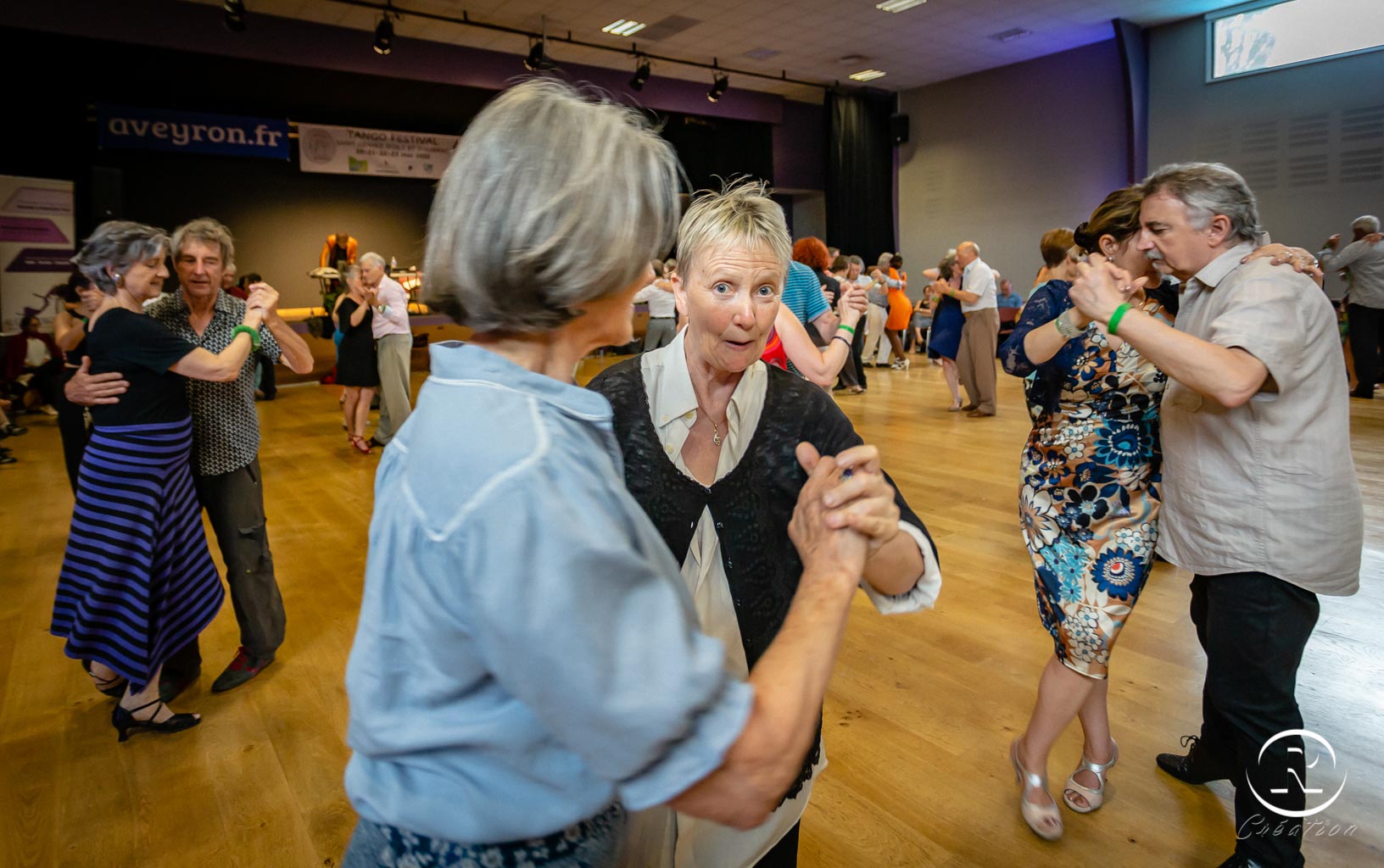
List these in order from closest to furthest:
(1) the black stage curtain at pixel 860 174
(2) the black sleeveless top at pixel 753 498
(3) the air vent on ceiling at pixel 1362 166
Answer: (2) the black sleeveless top at pixel 753 498 → (3) the air vent on ceiling at pixel 1362 166 → (1) the black stage curtain at pixel 860 174

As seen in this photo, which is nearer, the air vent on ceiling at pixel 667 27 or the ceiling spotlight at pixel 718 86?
the air vent on ceiling at pixel 667 27

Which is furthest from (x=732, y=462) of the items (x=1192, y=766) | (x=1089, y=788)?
(x=1192, y=766)

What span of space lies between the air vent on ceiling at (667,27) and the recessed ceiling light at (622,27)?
0.15 meters

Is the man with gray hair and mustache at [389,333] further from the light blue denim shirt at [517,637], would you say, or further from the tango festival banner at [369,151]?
the tango festival banner at [369,151]

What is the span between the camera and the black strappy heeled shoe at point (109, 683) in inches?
101

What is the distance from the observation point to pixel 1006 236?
13234 millimetres

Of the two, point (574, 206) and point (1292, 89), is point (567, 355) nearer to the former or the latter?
point (574, 206)

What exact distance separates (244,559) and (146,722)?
57 cm

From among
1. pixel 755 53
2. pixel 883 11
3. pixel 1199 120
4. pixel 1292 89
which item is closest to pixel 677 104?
pixel 755 53

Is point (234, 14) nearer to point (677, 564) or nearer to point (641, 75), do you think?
point (641, 75)

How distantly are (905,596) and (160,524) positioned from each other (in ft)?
7.77

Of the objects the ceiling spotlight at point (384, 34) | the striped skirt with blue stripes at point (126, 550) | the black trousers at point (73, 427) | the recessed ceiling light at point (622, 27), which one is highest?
the recessed ceiling light at point (622, 27)

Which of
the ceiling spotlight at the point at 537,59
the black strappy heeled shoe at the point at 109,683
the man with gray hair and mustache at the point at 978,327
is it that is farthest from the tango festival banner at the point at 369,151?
the black strappy heeled shoe at the point at 109,683

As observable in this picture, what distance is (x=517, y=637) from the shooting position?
60 centimetres
